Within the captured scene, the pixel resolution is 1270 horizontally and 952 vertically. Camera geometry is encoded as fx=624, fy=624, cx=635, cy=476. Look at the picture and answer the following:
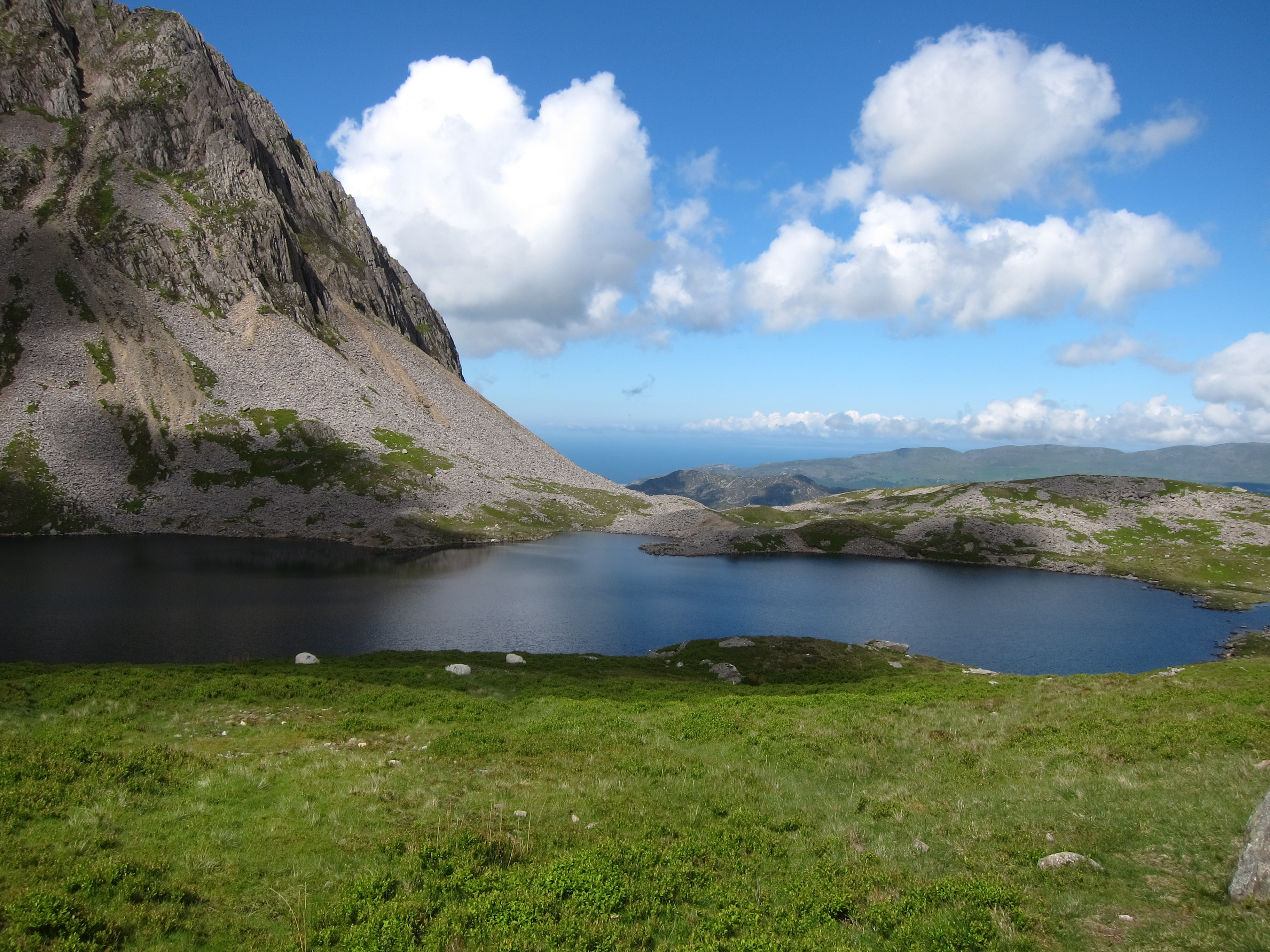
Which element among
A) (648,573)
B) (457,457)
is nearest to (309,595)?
(648,573)

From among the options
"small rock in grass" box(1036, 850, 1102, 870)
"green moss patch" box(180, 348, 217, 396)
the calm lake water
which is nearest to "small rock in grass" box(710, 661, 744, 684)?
the calm lake water

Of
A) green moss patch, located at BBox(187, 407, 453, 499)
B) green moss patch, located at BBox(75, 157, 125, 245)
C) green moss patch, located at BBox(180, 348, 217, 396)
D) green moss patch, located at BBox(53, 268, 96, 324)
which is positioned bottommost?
green moss patch, located at BBox(187, 407, 453, 499)

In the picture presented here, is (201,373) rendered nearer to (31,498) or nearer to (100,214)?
(31,498)

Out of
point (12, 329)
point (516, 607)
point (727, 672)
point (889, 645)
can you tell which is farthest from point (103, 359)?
point (889, 645)

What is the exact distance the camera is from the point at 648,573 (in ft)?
423

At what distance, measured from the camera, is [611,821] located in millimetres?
16562

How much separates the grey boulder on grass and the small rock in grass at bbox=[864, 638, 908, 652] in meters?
56.8

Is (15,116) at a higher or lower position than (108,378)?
higher

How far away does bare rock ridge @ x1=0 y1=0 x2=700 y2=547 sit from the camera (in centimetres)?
13662

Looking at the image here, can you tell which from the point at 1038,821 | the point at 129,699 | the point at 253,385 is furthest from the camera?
the point at 253,385

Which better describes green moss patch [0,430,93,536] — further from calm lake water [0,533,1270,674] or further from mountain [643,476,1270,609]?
mountain [643,476,1270,609]

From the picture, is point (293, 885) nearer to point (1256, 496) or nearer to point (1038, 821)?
point (1038, 821)

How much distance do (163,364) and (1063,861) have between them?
200m

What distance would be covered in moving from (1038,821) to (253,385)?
197 m
